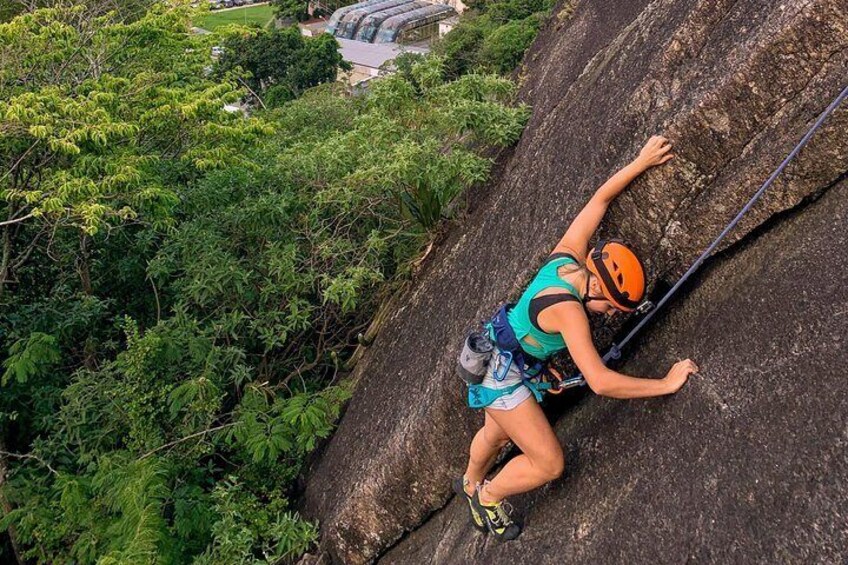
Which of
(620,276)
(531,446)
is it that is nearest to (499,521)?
(531,446)

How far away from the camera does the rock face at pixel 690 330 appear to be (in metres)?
3.40

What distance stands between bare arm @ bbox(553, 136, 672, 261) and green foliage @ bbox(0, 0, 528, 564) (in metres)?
2.58

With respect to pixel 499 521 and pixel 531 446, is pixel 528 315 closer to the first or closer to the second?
pixel 531 446

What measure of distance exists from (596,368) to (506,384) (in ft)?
2.75

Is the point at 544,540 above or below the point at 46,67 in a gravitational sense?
below

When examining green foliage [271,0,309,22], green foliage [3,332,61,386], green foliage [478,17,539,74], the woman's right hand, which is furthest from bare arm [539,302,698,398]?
green foliage [271,0,309,22]

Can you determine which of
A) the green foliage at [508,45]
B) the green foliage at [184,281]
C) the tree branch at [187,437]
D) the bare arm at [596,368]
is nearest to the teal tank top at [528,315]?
the bare arm at [596,368]

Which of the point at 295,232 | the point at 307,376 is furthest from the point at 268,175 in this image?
the point at 307,376

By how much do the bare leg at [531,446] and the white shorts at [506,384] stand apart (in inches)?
1.4

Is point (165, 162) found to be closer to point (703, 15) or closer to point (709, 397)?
point (703, 15)

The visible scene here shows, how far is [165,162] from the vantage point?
10.6 meters

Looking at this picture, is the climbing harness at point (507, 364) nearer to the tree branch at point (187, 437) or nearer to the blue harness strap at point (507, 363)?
the blue harness strap at point (507, 363)

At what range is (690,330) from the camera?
427 centimetres

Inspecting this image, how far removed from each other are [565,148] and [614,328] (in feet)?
6.09
